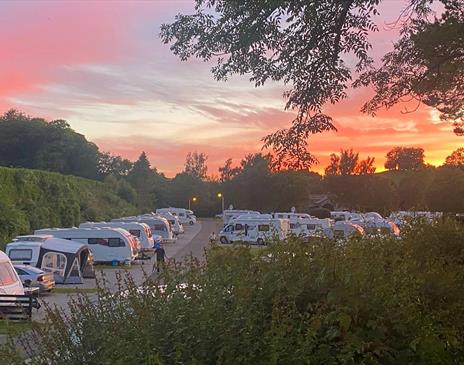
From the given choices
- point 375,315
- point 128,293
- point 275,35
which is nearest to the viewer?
point 375,315

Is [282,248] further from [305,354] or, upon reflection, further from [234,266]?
[305,354]

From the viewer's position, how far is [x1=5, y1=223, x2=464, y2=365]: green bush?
4.66 meters

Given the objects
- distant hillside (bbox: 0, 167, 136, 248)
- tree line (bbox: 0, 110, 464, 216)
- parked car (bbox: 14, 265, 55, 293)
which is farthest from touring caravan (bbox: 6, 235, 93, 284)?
tree line (bbox: 0, 110, 464, 216)

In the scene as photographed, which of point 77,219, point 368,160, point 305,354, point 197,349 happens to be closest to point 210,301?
point 197,349

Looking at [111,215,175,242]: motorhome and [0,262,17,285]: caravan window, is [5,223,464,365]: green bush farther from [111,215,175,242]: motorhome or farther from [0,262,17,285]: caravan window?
[111,215,175,242]: motorhome

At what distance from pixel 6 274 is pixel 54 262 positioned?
830cm

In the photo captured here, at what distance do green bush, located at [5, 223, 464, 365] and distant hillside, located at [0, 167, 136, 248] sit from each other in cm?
3184

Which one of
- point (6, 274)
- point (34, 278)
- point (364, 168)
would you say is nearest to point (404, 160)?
point (364, 168)

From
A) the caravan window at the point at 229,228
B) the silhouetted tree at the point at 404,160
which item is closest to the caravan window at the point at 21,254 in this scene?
the caravan window at the point at 229,228

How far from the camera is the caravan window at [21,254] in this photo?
27062 mm

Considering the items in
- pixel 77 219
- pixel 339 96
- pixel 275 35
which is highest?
pixel 275 35

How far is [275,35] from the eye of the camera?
339 inches

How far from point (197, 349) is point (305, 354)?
797 mm

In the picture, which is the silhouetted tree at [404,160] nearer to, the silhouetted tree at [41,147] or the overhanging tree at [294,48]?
the silhouetted tree at [41,147]
